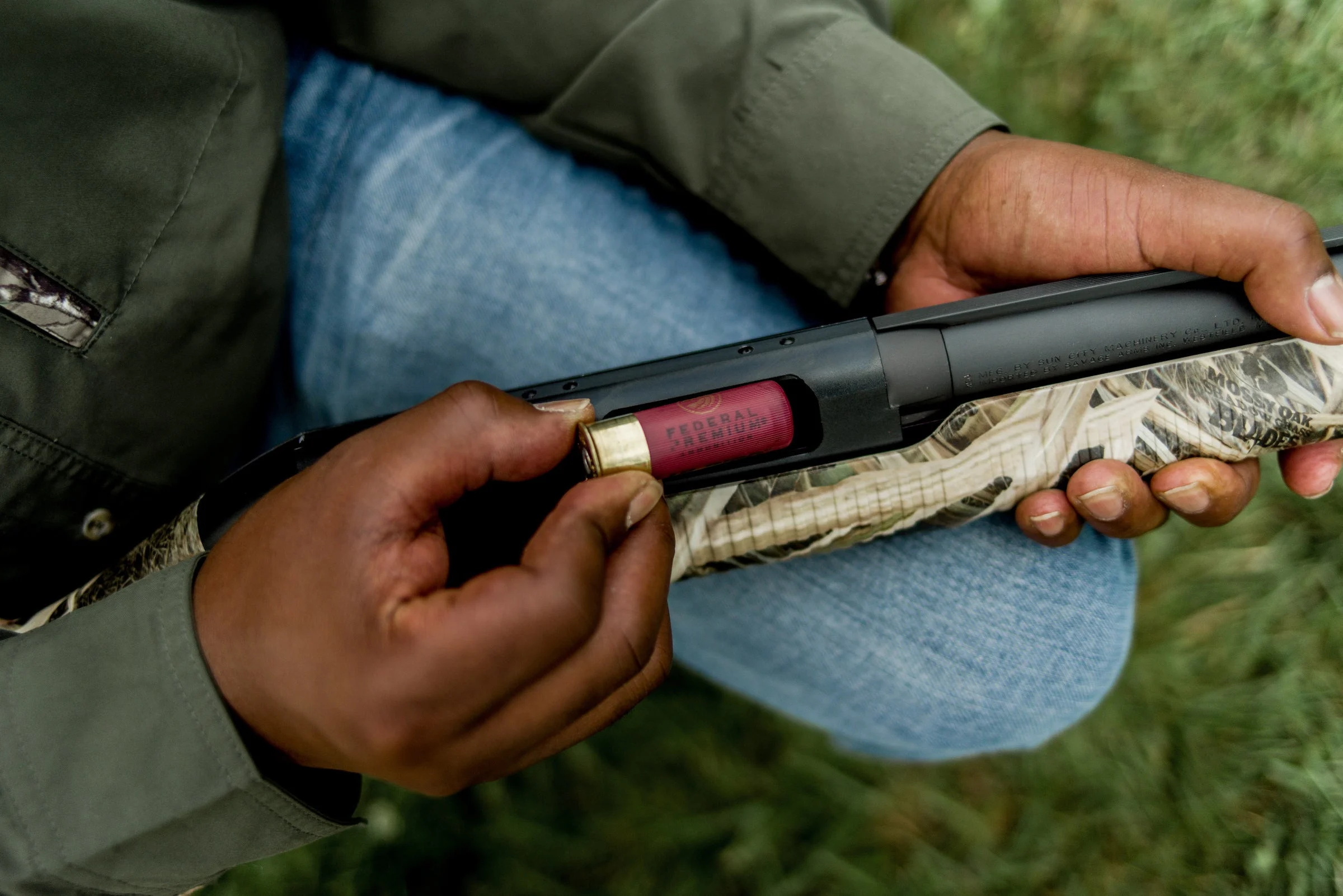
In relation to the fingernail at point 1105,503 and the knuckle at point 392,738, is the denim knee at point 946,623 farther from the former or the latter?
the knuckle at point 392,738

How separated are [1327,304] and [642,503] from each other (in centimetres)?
85

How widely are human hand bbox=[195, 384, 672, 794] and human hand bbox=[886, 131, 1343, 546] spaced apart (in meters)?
0.69

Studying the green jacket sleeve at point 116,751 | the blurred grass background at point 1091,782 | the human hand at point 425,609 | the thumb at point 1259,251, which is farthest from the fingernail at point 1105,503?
the green jacket sleeve at point 116,751

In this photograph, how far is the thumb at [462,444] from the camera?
0.80 meters

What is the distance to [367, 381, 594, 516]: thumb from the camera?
80cm

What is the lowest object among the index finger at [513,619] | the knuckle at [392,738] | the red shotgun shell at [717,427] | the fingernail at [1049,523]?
the fingernail at [1049,523]

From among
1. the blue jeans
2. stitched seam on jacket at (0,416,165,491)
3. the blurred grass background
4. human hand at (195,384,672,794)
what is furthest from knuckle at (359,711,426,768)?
the blurred grass background

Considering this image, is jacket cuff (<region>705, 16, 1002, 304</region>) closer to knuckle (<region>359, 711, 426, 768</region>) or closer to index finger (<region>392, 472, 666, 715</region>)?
index finger (<region>392, 472, 666, 715</region>)

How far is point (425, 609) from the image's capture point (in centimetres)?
76

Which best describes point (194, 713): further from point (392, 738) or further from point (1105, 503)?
point (1105, 503)

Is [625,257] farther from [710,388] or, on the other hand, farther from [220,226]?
[220,226]

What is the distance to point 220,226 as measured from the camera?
1.07m

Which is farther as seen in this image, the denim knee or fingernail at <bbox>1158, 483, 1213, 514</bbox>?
the denim knee

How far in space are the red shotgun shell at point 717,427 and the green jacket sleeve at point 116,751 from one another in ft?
1.55
